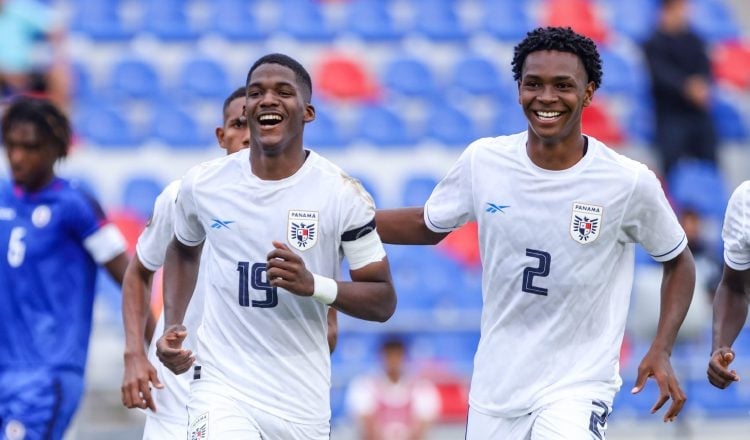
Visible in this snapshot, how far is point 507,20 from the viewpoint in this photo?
17.9 metres

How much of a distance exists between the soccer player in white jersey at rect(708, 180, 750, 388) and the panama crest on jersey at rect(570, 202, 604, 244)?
0.82 m

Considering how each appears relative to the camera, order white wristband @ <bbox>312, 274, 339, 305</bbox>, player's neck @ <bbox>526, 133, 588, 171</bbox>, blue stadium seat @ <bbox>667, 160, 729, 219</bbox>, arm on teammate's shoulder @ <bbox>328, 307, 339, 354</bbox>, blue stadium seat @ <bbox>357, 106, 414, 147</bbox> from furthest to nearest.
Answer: blue stadium seat @ <bbox>357, 106, 414, 147</bbox>
blue stadium seat @ <bbox>667, 160, 729, 219</bbox>
arm on teammate's shoulder @ <bbox>328, 307, 339, 354</bbox>
player's neck @ <bbox>526, 133, 588, 171</bbox>
white wristband @ <bbox>312, 274, 339, 305</bbox>

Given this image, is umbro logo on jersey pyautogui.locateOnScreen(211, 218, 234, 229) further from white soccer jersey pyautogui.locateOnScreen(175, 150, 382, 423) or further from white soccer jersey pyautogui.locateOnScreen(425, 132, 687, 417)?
white soccer jersey pyautogui.locateOnScreen(425, 132, 687, 417)

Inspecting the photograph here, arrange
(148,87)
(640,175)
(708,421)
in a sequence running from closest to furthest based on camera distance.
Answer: (640,175)
(708,421)
(148,87)

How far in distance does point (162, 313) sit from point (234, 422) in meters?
1.12

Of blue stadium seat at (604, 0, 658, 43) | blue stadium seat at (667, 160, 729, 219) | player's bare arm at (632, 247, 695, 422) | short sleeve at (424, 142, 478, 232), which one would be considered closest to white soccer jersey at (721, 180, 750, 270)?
player's bare arm at (632, 247, 695, 422)

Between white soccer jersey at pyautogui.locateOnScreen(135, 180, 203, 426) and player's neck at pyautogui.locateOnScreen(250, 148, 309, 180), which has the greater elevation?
player's neck at pyautogui.locateOnScreen(250, 148, 309, 180)

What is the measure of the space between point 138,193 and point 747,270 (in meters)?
8.97

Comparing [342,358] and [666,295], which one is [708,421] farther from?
[666,295]

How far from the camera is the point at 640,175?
6.35 metres

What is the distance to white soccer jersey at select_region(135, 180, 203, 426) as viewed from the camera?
23.3 ft

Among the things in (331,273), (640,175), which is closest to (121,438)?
(331,273)

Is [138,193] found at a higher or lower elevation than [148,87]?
lower

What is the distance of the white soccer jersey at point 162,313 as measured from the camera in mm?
7102
